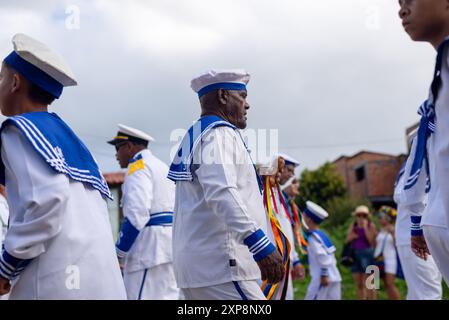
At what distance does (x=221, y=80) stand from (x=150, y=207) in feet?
8.55

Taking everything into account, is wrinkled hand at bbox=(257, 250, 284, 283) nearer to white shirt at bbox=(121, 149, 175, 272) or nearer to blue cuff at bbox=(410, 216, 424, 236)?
blue cuff at bbox=(410, 216, 424, 236)

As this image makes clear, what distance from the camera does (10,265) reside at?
2.78 metres

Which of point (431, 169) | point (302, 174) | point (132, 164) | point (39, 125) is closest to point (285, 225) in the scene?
point (132, 164)

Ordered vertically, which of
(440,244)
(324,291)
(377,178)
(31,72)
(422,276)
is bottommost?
(324,291)

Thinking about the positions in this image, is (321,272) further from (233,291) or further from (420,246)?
(233,291)

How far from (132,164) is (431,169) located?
13.6 ft

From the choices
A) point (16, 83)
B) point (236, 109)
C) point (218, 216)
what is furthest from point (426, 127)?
point (16, 83)

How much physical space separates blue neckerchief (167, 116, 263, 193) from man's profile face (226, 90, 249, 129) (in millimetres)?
168

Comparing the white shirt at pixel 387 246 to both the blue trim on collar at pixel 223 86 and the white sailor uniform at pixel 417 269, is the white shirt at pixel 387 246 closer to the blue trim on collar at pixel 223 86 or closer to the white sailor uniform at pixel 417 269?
the white sailor uniform at pixel 417 269

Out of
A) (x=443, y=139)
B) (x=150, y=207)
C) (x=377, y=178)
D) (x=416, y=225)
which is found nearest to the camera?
(x=443, y=139)

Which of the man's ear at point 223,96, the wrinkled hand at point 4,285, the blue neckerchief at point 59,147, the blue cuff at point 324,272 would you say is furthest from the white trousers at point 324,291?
the wrinkled hand at point 4,285

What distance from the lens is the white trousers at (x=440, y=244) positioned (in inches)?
115
